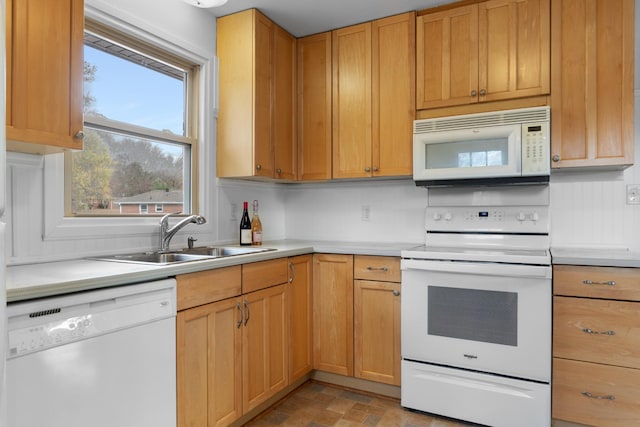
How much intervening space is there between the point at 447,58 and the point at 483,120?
47 cm

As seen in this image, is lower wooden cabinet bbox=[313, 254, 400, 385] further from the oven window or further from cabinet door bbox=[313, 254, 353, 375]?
the oven window

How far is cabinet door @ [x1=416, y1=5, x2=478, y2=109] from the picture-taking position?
7.93ft

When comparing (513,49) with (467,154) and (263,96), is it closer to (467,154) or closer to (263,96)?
(467,154)

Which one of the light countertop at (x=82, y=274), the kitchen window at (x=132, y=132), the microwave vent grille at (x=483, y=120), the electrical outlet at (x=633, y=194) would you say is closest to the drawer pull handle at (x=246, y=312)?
the light countertop at (x=82, y=274)

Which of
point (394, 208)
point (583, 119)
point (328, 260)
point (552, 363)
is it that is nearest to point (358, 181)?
point (394, 208)

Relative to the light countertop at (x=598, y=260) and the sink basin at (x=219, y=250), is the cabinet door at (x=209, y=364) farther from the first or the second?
the light countertop at (x=598, y=260)

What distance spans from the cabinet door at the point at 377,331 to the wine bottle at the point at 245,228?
0.79m

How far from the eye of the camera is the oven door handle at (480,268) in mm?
1966

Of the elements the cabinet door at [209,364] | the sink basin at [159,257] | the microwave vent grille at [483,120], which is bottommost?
the cabinet door at [209,364]

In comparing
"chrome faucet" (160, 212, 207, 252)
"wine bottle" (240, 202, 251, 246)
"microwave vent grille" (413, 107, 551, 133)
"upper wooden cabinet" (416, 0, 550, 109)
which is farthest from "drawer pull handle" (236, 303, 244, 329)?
"upper wooden cabinet" (416, 0, 550, 109)

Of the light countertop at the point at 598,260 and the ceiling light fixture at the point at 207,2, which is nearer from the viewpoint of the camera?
the light countertop at the point at 598,260

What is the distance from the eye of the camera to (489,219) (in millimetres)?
2564

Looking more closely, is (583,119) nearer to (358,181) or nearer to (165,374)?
(358,181)

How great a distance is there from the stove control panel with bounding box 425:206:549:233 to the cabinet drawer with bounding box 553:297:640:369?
61cm
